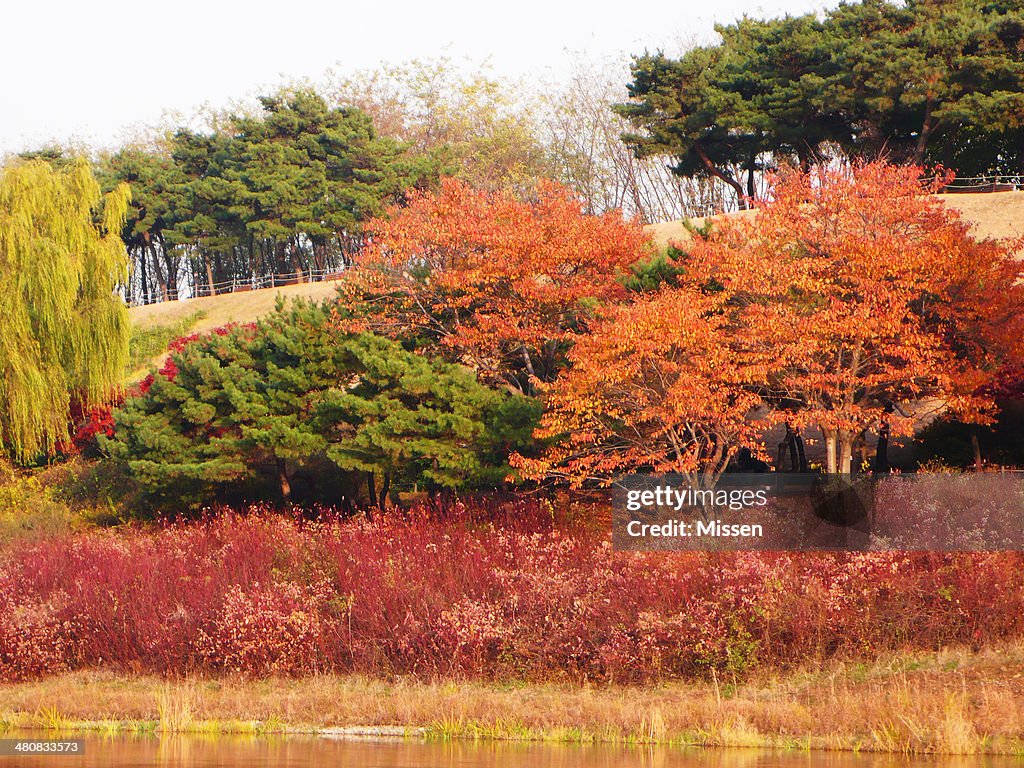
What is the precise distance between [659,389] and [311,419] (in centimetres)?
923

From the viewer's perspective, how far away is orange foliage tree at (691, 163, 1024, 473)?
74.0ft

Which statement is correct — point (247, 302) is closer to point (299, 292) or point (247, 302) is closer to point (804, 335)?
point (299, 292)

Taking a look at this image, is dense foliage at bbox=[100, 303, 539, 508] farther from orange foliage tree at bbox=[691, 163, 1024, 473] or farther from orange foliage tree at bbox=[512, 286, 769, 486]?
orange foliage tree at bbox=[691, 163, 1024, 473]

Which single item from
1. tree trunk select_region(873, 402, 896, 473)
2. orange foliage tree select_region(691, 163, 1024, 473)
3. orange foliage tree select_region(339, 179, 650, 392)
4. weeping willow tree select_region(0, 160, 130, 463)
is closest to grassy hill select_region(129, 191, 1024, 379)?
weeping willow tree select_region(0, 160, 130, 463)

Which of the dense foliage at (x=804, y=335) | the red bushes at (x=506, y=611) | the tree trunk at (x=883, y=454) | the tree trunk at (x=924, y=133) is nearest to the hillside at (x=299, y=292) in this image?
the tree trunk at (x=924, y=133)

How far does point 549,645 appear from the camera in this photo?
17391 millimetres

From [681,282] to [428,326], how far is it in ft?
20.9

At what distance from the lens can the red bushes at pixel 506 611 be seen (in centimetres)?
1698

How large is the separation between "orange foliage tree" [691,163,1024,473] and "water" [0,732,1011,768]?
977 centimetres

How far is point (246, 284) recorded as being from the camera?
66.5 metres

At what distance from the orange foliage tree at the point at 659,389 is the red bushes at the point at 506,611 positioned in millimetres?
2803

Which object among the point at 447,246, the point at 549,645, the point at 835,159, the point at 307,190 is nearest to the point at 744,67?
the point at 835,159

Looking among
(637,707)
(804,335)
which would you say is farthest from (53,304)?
(637,707)

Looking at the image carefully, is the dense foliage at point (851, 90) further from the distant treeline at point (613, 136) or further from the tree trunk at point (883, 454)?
the tree trunk at point (883, 454)
